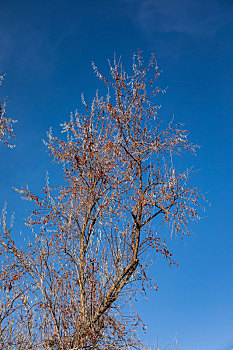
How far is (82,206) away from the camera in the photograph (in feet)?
23.1

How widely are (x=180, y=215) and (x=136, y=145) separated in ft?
5.65

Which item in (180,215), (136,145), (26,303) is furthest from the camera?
(26,303)

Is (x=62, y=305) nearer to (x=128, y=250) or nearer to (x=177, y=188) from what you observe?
(x=128, y=250)

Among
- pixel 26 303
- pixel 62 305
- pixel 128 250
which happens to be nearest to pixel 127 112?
pixel 128 250

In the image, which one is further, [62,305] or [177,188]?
[177,188]

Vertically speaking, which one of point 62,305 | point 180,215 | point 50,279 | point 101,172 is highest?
point 101,172

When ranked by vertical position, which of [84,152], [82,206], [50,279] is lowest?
[50,279]

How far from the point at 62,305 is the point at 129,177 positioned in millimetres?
2896

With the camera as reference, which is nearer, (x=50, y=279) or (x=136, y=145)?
(x=50, y=279)

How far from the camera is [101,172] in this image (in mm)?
7113

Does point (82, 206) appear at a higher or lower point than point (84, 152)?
lower

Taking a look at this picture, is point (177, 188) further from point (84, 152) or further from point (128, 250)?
point (84, 152)

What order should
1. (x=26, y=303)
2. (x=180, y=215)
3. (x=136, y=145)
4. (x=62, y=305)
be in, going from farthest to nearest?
(x=26, y=303), (x=136, y=145), (x=180, y=215), (x=62, y=305)

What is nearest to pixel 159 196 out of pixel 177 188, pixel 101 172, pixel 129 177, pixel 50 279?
pixel 177 188
